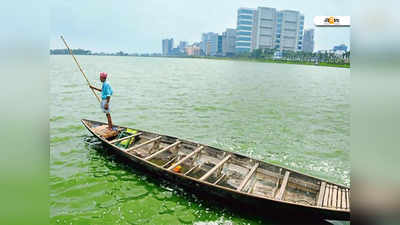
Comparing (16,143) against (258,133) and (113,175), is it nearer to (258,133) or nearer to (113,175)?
(113,175)

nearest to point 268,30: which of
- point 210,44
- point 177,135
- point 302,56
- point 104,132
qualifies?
point 210,44

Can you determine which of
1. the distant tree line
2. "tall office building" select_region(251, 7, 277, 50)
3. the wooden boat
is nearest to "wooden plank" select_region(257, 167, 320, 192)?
the wooden boat

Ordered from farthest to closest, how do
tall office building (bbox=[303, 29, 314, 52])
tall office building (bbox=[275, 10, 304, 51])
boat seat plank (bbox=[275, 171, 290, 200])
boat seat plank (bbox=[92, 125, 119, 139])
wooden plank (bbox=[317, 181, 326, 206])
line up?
tall office building (bbox=[303, 29, 314, 52]) → tall office building (bbox=[275, 10, 304, 51]) → boat seat plank (bbox=[92, 125, 119, 139]) → boat seat plank (bbox=[275, 171, 290, 200]) → wooden plank (bbox=[317, 181, 326, 206])

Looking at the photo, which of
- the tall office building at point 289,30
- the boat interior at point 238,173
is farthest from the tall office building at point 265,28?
the boat interior at point 238,173

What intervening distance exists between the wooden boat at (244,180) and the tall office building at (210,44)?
519ft

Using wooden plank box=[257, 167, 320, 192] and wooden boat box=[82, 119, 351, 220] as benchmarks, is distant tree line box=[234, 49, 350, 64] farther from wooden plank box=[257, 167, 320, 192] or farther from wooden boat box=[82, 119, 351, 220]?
wooden plank box=[257, 167, 320, 192]

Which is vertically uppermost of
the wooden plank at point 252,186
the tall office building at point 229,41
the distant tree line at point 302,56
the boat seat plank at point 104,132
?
the tall office building at point 229,41

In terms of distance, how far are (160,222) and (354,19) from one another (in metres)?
5.68

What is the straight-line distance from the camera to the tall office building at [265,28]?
134750mm

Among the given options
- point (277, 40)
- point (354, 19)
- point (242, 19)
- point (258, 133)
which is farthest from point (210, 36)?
point (354, 19)

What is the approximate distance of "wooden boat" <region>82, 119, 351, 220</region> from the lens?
5398mm

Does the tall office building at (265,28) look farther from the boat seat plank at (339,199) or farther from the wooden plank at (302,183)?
the boat seat plank at (339,199)

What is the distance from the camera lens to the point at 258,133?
13008 mm

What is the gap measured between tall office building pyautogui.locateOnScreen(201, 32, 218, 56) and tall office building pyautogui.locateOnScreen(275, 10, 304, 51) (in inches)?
1561
